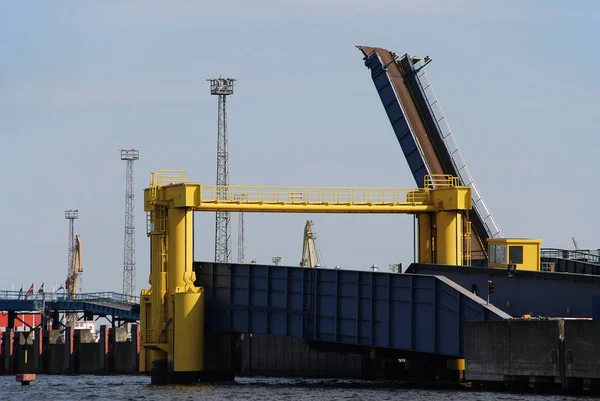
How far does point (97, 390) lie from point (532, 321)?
24.4m

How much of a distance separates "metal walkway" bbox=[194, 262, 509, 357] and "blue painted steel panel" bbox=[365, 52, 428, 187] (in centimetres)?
1140

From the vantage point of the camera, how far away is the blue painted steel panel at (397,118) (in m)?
73.4

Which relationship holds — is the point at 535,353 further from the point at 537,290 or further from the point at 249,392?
the point at 249,392

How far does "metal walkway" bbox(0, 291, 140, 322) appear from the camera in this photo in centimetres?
10619

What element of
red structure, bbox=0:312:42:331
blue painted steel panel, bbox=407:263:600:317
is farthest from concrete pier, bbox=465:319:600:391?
red structure, bbox=0:312:42:331

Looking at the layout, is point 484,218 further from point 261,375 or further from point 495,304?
point 261,375

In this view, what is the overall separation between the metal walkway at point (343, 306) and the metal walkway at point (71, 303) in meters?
37.9

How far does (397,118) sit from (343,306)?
13896 millimetres

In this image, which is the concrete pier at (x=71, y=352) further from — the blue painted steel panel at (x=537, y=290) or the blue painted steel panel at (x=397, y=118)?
the blue painted steel panel at (x=537, y=290)

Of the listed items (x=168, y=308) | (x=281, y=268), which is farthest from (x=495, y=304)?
(x=168, y=308)

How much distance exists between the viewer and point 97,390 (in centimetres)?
6775

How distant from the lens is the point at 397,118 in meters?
73.7

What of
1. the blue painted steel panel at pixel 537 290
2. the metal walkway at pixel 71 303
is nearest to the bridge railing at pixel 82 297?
the metal walkway at pixel 71 303

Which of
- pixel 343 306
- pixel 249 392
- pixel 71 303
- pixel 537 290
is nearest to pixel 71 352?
pixel 71 303
